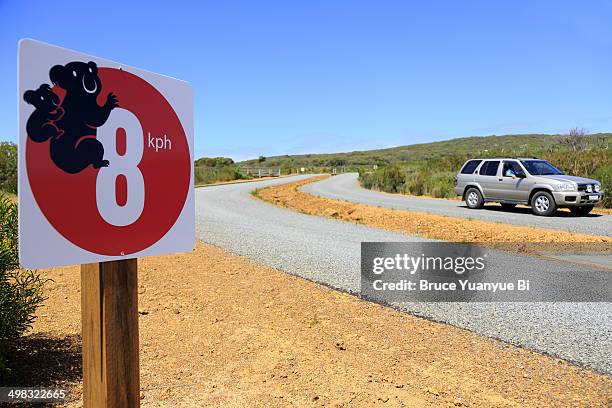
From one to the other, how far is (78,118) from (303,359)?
2750 mm

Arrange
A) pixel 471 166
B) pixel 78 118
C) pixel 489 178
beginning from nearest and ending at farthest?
1. pixel 78 118
2. pixel 489 178
3. pixel 471 166

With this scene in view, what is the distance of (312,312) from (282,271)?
216cm

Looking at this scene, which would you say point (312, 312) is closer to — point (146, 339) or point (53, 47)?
point (146, 339)

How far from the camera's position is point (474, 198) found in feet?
56.6

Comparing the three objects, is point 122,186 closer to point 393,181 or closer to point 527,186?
point 527,186

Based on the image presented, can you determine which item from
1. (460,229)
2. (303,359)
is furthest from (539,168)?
(303,359)

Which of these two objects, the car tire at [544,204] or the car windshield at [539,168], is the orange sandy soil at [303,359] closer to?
the car tire at [544,204]

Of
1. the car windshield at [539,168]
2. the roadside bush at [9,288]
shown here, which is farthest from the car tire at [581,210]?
the roadside bush at [9,288]

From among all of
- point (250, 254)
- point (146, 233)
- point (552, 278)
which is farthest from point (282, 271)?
→ point (146, 233)

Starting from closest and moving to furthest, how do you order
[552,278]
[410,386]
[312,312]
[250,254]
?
[410,386] → [312,312] → [552,278] → [250,254]

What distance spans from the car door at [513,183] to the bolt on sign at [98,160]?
595 inches

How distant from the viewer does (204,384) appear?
352 cm

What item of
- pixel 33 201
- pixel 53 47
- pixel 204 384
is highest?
pixel 53 47

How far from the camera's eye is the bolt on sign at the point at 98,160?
1.73m
